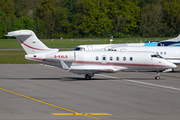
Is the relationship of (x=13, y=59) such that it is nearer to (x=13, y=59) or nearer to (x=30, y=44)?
(x=13, y=59)

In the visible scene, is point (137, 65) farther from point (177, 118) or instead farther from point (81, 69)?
point (177, 118)

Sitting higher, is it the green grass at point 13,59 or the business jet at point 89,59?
the business jet at point 89,59

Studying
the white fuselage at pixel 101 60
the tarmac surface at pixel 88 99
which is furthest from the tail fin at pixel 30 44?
the tarmac surface at pixel 88 99

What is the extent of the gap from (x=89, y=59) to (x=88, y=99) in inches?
343

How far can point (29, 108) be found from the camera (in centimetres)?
1574

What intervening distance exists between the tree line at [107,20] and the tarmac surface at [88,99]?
9537 cm

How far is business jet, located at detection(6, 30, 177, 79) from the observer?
2642 centimetres

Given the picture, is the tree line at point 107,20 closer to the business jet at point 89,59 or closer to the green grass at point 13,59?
the green grass at point 13,59

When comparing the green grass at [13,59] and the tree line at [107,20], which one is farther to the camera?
the tree line at [107,20]

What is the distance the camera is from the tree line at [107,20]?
397ft

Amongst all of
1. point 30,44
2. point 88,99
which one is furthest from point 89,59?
point 88,99

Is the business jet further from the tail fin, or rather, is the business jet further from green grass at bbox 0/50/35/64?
green grass at bbox 0/50/35/64

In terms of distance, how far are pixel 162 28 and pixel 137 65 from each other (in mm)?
97963

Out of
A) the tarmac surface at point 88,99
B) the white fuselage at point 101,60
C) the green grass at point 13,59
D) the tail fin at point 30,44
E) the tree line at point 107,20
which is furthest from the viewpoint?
the tree line at point 107,20
